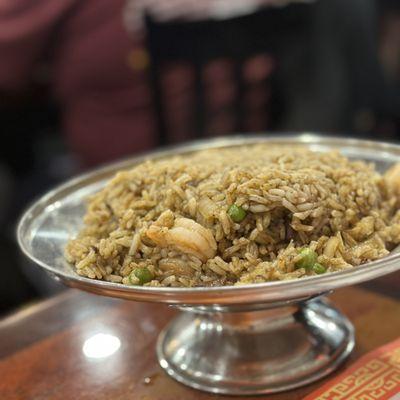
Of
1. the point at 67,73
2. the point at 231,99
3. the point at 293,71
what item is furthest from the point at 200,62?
the point at 67,73

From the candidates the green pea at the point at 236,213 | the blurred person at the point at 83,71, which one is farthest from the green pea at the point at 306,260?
the blurred person at the point at 83,71

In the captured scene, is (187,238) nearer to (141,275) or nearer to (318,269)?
(141,275)

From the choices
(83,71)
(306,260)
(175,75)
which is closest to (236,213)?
(306,260)

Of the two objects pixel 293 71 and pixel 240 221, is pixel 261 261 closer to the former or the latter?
pixel 240 221

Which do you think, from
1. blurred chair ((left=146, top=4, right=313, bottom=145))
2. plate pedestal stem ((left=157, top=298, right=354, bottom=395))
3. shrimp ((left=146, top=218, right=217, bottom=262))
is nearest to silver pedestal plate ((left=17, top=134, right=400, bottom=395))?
plate pedestal stem ((left=157, top=298, right=354, bottom=395))

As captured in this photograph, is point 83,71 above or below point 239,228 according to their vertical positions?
above

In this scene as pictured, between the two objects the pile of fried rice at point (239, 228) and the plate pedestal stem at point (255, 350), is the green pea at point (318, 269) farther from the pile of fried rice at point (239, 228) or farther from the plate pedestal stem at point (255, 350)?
the plate pedestal stem at point (255, 350)

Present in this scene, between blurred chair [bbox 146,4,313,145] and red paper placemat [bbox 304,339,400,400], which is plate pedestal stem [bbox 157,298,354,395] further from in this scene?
blurred chair [bbox 146,4,313,145]
